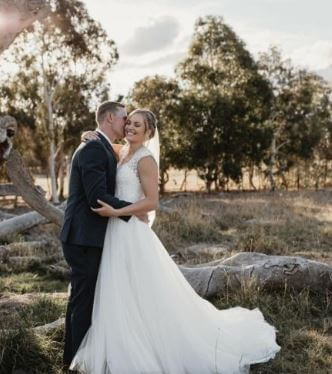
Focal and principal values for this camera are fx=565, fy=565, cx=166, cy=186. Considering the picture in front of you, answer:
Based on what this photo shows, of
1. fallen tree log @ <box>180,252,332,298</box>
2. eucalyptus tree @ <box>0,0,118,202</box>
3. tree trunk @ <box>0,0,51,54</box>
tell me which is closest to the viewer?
tree trunk @ <box>0,0,51,54</box>

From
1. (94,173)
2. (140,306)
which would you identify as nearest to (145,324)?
(140,306)

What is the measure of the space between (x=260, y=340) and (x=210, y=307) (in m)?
0.53

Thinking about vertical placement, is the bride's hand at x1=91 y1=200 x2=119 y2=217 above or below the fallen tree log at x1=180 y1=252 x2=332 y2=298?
above

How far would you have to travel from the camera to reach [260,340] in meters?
4.99

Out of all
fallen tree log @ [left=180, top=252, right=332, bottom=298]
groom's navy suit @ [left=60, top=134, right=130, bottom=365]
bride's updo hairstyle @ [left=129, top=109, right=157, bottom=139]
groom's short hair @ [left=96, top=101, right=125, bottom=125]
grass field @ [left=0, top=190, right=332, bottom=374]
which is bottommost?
grass field @ [left=0, top=190, right=332, bottom=374]

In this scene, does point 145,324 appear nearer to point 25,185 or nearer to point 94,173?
point 94,173

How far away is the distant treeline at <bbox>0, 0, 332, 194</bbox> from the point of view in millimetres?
27109

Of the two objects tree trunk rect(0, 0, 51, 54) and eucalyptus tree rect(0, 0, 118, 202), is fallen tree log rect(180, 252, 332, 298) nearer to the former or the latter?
tree trunk rect(0, 0, 51, 54)

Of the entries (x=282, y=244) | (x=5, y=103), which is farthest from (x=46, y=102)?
(x=282, y=244)

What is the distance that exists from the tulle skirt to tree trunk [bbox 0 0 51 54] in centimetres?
213

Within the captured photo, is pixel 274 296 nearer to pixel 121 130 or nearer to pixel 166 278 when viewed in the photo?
pixel 166 278

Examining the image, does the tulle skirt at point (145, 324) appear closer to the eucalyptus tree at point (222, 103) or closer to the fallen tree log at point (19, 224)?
the fallen tree log at point (19, 224)

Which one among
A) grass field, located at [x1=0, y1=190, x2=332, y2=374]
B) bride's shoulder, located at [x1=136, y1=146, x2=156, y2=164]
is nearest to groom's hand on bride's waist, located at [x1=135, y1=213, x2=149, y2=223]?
bride's shoulder, located at [x1=136, y1=146, x2=156, y2=164]

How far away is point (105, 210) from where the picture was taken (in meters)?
4.28
